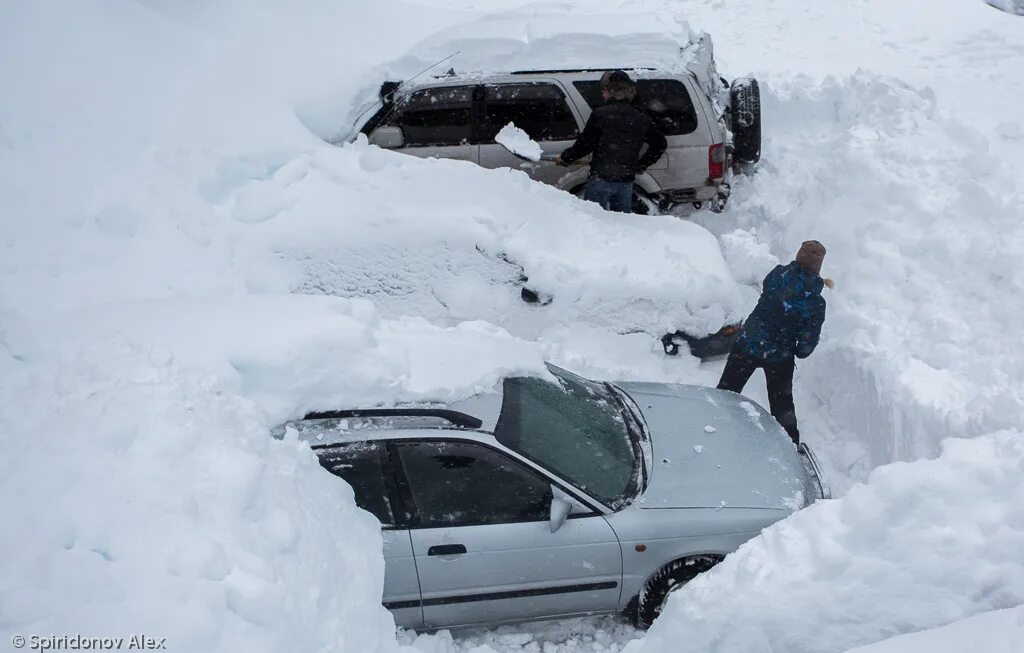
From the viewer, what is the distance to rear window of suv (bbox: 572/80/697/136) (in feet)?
23.5

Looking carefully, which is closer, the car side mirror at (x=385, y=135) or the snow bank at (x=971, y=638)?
the snow bank at (x=971, y=638)

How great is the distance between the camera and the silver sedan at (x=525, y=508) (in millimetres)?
3682

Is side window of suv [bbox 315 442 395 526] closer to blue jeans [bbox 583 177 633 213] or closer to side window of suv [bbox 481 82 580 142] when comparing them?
blue jeans [bbox 583 177 633 213]

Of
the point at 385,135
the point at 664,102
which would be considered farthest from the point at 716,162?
the point at 385,135

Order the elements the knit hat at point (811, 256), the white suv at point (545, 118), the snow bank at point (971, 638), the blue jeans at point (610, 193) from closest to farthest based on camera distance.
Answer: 1. the snow bank at point (971, 638)
2. the knit hat at point (811, 256)
3. the blue jeans at point (610, 193)
4. the white suv at point (545, 118)

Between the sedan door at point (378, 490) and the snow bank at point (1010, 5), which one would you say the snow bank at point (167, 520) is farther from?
the snow bank at point (1010, 5)

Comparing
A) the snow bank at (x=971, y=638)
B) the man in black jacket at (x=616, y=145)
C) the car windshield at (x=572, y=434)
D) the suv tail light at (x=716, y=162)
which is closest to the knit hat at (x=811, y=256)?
the car windshield at (x=572, y=434)

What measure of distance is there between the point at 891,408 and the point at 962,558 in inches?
100

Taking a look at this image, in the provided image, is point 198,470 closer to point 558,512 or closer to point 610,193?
point 558,512

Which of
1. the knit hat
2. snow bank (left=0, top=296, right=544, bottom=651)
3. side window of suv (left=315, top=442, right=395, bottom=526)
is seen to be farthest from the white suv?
side window of suv (left=315, top=442, right=395, bottom=526)

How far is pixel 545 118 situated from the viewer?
7.21 m

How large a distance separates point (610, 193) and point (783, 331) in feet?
8.17

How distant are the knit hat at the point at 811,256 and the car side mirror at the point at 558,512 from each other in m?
2.39

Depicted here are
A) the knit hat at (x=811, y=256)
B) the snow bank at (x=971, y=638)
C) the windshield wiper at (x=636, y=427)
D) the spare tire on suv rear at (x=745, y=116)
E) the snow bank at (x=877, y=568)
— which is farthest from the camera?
the spare tire on suv rear at (x=745, y=116)
